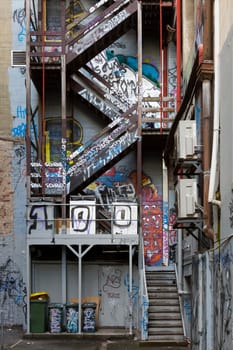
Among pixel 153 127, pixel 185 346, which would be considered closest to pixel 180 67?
pixel 153 127

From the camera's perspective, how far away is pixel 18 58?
20000mm

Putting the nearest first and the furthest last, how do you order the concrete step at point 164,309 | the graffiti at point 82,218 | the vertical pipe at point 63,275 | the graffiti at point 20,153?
the concrete step at point 164,309, the graffiti at point 82,218, the vertical pipe at point 63,275, the graffiti at point 20,153

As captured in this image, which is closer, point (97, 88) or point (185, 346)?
point (185, 346)

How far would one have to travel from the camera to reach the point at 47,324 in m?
18.6

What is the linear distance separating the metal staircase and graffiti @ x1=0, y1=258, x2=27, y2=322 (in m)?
4.18

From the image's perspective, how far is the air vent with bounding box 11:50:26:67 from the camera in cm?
1992

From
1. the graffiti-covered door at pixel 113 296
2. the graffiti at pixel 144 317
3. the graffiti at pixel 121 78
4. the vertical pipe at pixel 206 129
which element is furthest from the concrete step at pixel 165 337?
the graffiti at pixel 121 78

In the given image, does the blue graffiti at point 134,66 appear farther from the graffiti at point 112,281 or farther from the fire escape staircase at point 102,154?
the graffiti at point 112,281

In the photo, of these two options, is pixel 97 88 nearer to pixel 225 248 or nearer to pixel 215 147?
pixel 215 147

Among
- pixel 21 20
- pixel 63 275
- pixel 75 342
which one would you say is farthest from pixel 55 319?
pixel 21 20

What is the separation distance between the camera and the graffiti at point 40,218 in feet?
61.2

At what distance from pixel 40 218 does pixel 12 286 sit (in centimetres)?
332

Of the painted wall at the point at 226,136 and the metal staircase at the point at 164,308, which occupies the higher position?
the painted wall at the point at 226,136

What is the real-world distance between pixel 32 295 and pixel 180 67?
306 inches
